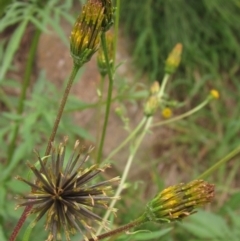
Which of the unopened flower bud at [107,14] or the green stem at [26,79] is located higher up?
the unopened flower bud at [107,14]

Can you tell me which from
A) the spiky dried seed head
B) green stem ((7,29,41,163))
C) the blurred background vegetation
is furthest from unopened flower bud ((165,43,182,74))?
the blurred background vegetation

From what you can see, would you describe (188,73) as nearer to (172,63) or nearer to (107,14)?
(172,63)

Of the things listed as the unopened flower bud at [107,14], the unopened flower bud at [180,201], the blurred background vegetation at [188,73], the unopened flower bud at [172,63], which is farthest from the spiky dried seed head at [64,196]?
the blurred background vegetation at [188,73]

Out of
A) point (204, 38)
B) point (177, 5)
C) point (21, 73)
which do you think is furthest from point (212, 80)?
point (21, 73)

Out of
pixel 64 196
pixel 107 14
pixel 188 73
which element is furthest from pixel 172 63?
pixel 188 73

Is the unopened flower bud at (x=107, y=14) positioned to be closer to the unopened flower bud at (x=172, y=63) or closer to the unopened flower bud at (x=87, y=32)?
the unopened flower bud at (x=87, y=32)
